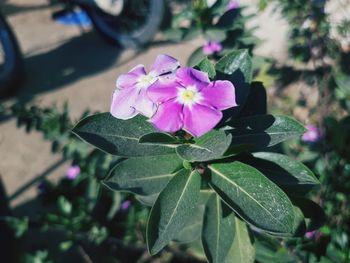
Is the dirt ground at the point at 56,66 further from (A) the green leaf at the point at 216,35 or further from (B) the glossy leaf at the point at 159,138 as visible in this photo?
(B) the glossy leaf at the point at 159,138

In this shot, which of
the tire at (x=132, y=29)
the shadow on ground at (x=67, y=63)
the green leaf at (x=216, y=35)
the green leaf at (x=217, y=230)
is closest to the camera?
the green leaf at (x=217, y=230)

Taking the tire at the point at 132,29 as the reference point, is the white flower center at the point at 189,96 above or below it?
above

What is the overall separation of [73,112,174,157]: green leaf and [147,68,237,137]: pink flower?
18cm

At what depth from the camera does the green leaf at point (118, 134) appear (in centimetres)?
111

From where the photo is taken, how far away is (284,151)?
181cm

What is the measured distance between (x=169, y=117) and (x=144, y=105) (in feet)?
0.24

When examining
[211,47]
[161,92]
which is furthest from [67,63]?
[161,92]

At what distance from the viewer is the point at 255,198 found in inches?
42.0

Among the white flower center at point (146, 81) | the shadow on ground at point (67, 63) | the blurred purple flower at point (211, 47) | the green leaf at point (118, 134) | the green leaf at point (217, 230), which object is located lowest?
the shadow on ground at point (67, 63)

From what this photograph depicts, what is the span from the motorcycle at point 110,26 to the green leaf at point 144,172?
312 centimetres

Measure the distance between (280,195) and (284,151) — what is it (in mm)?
781

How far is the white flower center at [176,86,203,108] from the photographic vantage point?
96 cm

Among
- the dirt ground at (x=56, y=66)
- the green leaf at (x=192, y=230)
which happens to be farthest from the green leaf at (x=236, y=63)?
the dirt ground at (x=56, y=66)

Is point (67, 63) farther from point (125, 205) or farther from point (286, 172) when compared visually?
point (286, 172)
